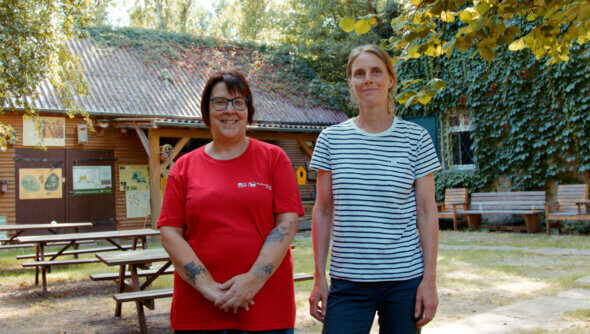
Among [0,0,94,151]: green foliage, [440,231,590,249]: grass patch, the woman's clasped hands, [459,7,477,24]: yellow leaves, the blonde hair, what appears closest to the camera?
the woman's clasped hands

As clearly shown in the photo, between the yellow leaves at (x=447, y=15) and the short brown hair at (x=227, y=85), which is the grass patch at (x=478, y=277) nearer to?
the yellow leaves at (x=447, y=15)

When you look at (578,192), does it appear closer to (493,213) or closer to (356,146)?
(493,213)

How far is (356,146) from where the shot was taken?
219cm

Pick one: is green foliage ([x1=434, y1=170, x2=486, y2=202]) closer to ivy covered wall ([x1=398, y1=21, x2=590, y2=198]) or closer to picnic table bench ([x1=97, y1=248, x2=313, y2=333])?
ivy covered wall ([x1=398, y1=21, x2=590, y2=198])

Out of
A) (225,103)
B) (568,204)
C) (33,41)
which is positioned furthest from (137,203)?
(225,103)

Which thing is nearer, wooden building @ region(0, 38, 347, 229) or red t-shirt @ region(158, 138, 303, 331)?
red t-shirt @ region(158, 138, 303, 331)

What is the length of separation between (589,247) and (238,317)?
8367 millimetres

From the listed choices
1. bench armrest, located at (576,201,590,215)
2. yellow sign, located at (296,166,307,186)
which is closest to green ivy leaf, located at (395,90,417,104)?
bench armrest, located at (576,201,590,215)

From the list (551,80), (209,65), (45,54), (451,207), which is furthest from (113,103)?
(551,80)

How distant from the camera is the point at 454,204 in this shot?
12.7 meters

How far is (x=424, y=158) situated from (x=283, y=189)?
0.58 m

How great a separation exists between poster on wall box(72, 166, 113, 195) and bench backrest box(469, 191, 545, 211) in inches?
356

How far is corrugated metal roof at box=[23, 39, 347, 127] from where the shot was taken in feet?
44.2

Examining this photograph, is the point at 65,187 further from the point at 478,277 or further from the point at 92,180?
the point at 478,277
